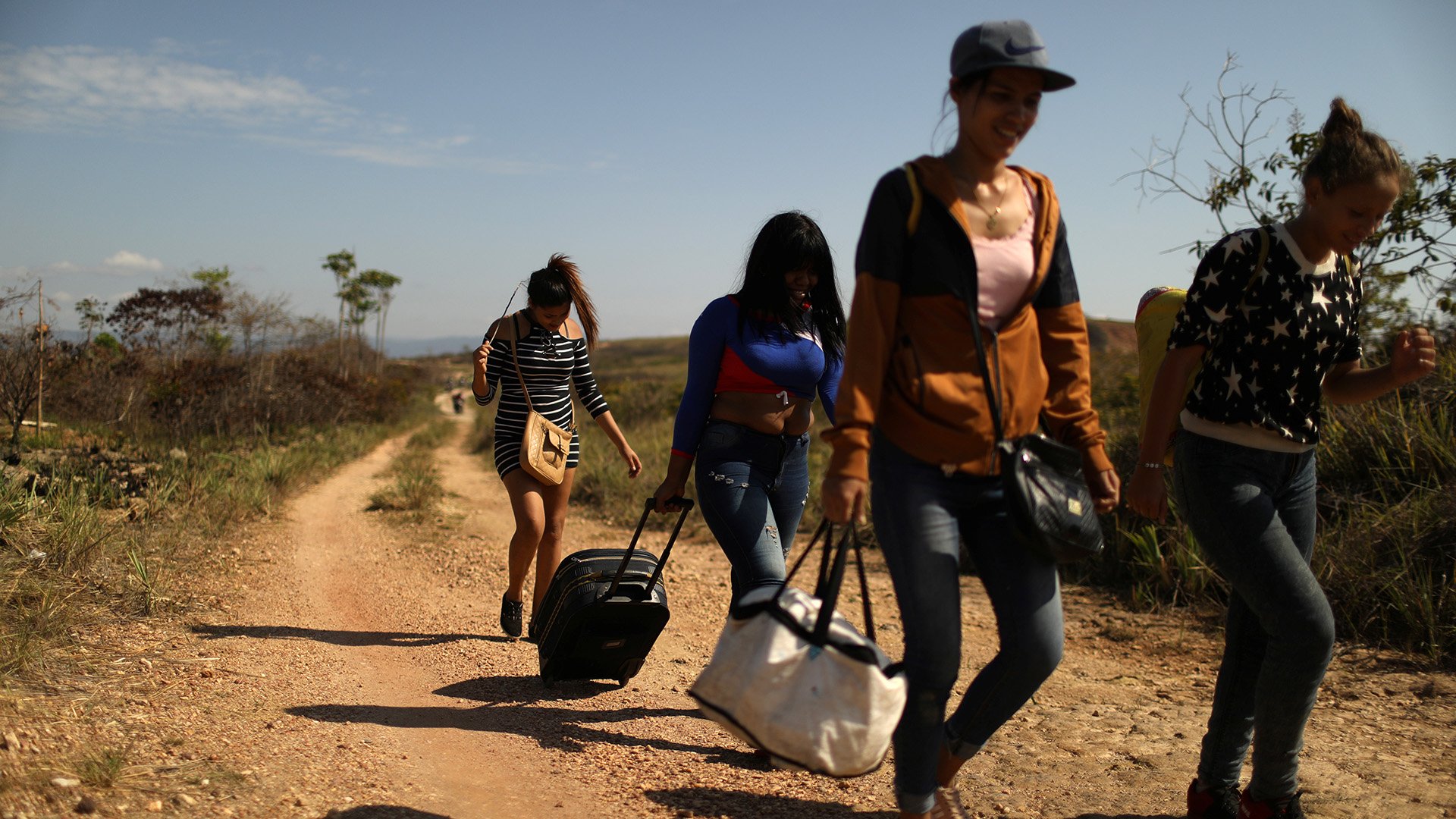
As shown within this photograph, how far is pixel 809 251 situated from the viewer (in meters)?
3.48

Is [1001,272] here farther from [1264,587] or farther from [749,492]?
[749,492]

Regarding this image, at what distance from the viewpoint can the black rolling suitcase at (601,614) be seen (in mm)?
3992

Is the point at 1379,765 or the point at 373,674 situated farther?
the point at 373,674

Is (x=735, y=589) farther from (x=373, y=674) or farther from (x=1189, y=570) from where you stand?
(x=1189, y=570)

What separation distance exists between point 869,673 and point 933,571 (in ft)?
0.90

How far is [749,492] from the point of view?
348 cm

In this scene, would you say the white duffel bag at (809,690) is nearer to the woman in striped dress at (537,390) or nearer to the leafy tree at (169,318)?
the woman in striped dress at (537,390)

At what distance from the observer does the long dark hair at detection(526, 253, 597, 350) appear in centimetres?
489

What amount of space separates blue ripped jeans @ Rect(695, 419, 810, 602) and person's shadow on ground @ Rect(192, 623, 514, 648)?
87.5 inches

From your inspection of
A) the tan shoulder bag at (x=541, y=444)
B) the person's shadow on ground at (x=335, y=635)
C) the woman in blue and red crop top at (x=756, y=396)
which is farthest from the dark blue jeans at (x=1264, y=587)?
the person's shadow on ground at (x=335, y=635)

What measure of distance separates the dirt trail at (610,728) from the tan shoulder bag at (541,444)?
0.92 meters

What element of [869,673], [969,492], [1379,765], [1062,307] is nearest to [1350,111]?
[1062,307]

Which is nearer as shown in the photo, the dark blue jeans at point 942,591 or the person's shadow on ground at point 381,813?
the dark blue jeans at point 942,591

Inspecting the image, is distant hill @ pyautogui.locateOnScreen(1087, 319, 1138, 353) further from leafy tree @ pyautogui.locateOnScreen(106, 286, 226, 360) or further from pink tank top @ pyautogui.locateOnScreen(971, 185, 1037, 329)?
pink tank top @ pyautogui.locateOnScreen(971, 185, 1037, 329)
